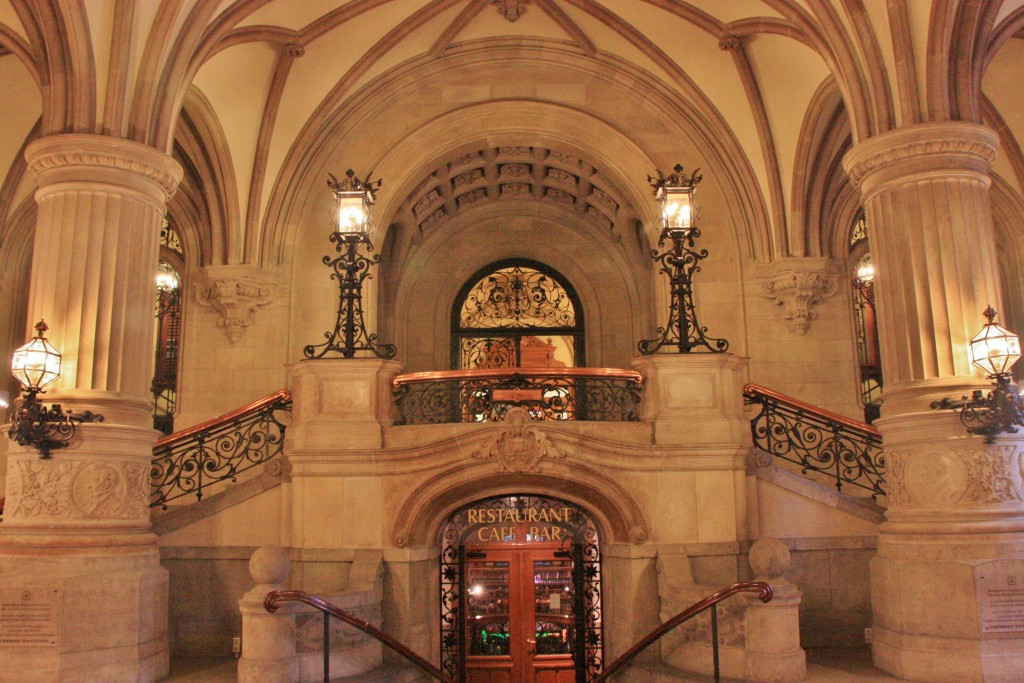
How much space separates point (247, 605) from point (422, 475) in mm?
2383

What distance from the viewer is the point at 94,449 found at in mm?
8969

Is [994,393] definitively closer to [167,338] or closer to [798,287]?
[798,287]

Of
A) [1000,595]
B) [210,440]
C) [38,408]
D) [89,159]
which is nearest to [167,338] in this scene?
[210,440]

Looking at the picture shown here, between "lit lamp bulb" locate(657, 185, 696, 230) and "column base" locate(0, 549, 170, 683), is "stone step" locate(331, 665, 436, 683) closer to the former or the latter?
"column base" locate(0, 549, 170, 683)

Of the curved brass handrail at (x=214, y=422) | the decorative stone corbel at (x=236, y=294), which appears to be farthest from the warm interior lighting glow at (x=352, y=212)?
the decorative stone corbel at (x=236, y=294)

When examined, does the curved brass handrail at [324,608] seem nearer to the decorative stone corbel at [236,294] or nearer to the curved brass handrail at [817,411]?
the curved brass handrail at [817,411]

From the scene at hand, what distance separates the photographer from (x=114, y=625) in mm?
8648

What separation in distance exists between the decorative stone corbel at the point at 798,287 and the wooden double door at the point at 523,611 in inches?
246

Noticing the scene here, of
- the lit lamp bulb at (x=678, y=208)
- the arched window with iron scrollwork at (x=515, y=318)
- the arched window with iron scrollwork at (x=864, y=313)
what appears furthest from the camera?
the arched window with iron scrollwork at (x=515, y=318)

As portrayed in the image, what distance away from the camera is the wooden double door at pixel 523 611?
10.7 m

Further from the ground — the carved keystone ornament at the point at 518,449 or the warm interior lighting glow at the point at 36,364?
the warm interior lighting glow at the point at 36,364

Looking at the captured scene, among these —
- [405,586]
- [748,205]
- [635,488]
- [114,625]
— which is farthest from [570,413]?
[748,205]

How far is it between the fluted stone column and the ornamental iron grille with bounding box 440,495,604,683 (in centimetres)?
300

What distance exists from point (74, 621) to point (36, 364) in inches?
92.9
